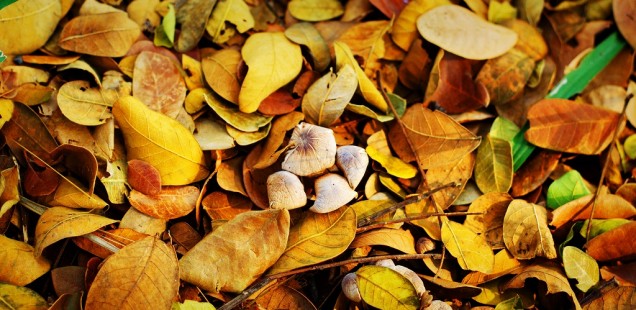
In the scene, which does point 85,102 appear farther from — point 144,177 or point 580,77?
point 580,77

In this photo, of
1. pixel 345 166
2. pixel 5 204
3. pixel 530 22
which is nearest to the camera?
pixel 5 204

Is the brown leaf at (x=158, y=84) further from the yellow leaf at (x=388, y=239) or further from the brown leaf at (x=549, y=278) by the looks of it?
the brown leaf at (x=549, y=278)

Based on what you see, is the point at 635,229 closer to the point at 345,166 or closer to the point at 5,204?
the point at 345,166

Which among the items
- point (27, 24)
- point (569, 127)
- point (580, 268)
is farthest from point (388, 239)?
point (27, 24)

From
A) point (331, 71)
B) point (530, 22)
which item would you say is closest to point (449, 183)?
→ point (331, 71)

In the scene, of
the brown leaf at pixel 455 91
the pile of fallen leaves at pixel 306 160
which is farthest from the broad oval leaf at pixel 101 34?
the brown leaf at pixel 455 91

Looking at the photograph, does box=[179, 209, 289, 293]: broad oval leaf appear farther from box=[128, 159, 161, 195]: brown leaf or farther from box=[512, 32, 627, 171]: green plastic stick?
box=[512, 32, 627, 171]: green plastic stick
